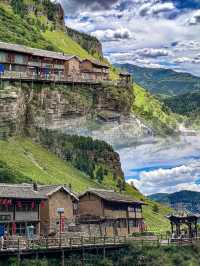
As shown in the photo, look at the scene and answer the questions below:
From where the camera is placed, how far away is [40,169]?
11088 cm

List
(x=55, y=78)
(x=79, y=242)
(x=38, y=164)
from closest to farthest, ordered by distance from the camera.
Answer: (x=79, y=242), (x=38, y=164), (x=55, y=78)

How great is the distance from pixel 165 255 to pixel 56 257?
51.6 ft

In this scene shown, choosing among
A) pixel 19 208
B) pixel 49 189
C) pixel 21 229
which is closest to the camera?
pixel 19 208

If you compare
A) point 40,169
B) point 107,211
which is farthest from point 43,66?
point 107,211

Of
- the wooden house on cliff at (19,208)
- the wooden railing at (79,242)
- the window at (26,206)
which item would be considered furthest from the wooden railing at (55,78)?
the wooden railing at (79,242)

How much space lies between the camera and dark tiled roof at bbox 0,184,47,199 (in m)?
70.0

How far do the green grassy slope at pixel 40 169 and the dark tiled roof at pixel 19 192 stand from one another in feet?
57.3

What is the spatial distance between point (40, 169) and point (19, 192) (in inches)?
1510

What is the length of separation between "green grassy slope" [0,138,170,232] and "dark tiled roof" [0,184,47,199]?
1745cm

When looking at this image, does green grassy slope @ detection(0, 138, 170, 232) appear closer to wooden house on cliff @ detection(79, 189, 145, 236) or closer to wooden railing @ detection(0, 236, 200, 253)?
wooden house on cliff @ detection(79, 189, 145, 236)

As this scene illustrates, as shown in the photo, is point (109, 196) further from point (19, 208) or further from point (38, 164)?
point (38, 164)

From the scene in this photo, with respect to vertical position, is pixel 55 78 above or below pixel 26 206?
above

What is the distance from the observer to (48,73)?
147 m

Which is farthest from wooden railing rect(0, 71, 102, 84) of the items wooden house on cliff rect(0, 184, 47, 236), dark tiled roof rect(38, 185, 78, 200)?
wooden house on cliff rect(0, 184, 47, 236)
